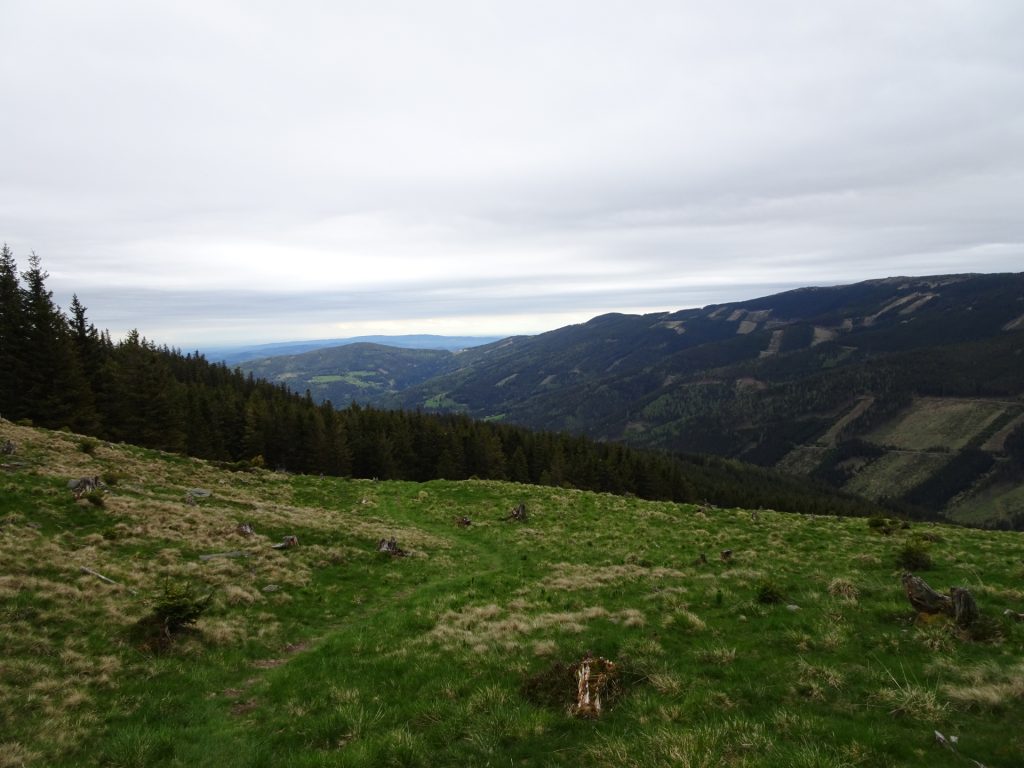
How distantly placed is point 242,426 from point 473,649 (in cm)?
7078

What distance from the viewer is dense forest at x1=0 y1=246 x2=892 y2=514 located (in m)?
47.6

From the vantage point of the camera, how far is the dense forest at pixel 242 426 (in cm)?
4762

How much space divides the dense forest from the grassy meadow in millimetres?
26471

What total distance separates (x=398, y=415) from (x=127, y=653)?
267ft

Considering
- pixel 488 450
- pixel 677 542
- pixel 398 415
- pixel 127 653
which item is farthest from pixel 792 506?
pixel 127 653

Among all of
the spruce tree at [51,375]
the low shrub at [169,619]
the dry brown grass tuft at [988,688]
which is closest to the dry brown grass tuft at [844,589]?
the dry brown grass tuft at [988,688]

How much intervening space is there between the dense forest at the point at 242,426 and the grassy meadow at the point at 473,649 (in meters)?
26.5

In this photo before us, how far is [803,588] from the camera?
1750 cm

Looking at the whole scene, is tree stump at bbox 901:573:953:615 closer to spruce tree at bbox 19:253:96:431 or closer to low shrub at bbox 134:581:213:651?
low shrub at bbox 134:581:213:651

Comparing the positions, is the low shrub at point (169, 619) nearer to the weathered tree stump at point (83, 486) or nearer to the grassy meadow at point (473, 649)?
the grassy meadow at point (473, 649)

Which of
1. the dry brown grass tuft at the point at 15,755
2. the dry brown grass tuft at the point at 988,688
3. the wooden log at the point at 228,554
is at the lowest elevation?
the wooden log at the point at 228,554

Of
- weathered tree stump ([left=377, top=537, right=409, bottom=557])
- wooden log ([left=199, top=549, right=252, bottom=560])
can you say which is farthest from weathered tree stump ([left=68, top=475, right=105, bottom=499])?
weathered tree stump ([left=377, top=537, right=409, bottom=557])

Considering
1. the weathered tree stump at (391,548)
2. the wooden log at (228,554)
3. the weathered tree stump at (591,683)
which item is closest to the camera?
the weathered tree stump at (591,683)

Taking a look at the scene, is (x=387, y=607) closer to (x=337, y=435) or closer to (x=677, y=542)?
(x=677, y=542)
